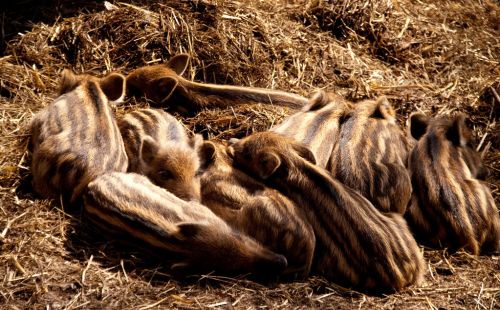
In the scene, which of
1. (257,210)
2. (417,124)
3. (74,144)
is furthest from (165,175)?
(417,124)

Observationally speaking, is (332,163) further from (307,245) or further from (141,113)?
(141,113)

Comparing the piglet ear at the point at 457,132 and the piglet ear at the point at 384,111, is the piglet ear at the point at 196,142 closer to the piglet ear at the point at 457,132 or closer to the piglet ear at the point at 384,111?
the piglet ear at the point at 384,111

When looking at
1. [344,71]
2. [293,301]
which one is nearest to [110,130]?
[293,301]

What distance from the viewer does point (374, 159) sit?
5.53 meters

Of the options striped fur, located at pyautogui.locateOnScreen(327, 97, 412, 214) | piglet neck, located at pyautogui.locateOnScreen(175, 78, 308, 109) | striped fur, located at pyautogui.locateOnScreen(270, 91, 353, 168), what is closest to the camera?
striped fur, located at pyautogui.locateOnScreen(327, 97, 412, 214)

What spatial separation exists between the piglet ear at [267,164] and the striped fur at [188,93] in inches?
49.7

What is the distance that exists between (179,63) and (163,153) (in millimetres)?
1536

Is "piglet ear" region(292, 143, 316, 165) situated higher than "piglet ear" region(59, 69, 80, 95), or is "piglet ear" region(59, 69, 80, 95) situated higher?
"piglet ear" region(292, 143, 316, 165)

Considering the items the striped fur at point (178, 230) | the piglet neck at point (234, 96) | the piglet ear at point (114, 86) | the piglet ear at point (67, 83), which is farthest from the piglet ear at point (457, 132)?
the piglet ear at point (67, 83)

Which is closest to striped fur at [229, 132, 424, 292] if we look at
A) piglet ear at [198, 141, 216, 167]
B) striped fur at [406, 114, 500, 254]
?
striped fur at [406, 114, 500, 254]

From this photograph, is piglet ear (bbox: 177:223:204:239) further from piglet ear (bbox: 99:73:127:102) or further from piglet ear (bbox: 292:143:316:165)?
piglet ear (bbox: 99:73:127:102)

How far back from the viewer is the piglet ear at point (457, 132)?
19.7 feet

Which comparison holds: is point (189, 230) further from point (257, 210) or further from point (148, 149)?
point (148, 149)

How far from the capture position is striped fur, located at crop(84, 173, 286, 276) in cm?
467
